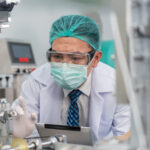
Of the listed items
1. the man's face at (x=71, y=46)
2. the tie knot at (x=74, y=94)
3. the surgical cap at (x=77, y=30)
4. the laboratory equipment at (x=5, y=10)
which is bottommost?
the tie knot at (x=74, y=94)

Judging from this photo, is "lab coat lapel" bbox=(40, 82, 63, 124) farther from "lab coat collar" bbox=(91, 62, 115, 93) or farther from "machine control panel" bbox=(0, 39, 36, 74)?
"machine control panel" bbox=(0, 39, 36, 74)

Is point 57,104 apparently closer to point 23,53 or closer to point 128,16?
point 128,16

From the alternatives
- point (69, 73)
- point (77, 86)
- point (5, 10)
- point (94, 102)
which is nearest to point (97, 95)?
point (94, 102)

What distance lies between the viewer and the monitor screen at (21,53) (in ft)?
11.8

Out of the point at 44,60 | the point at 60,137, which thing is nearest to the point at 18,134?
the point at 60,137

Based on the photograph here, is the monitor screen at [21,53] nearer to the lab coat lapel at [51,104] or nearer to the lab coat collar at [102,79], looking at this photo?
the lab coat lapel at [51,104]

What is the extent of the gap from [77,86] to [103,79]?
0.78 feet

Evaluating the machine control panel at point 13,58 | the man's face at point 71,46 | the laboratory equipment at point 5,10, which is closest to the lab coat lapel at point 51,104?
the man's face at point 71,46

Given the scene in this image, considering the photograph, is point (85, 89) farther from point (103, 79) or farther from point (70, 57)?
point (70, 57)

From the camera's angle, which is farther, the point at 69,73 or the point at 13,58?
the point at 13,58

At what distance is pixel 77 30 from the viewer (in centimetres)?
202

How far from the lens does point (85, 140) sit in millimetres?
1545

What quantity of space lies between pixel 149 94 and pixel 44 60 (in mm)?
4250

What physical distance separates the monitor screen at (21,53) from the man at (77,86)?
1.36m
